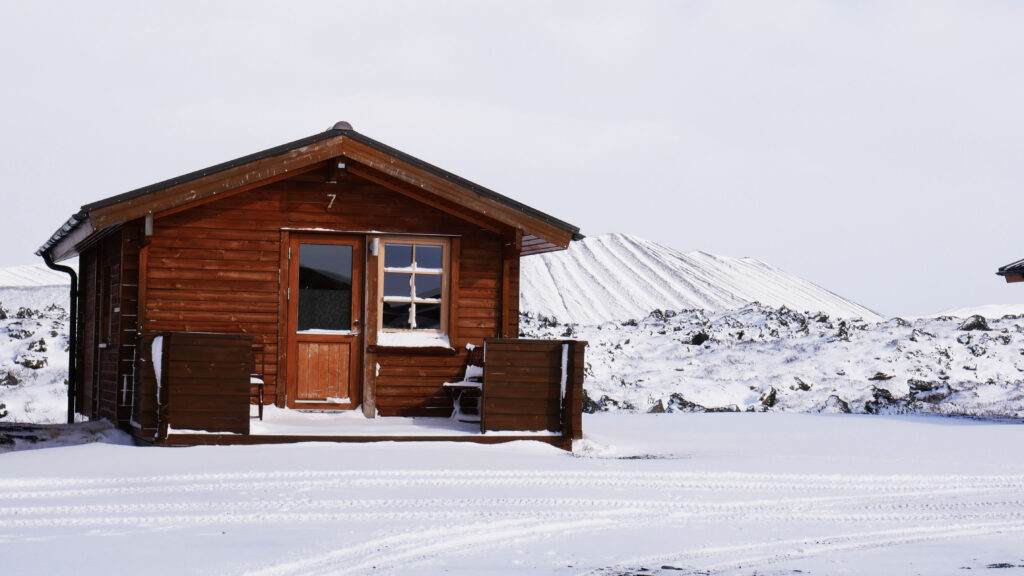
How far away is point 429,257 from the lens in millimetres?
13102

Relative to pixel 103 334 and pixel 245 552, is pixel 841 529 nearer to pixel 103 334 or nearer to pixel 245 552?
pixel 245 552

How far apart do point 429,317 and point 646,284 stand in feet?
169

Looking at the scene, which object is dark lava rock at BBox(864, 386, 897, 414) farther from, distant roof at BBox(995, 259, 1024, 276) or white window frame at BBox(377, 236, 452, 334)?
white window frame at BBox(377, 236, 452, 334)

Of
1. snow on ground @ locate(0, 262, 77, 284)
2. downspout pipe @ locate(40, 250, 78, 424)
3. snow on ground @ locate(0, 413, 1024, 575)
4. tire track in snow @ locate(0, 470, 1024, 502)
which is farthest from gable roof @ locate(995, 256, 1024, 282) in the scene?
snow on ground @ locate(0, 262, 77, 284)

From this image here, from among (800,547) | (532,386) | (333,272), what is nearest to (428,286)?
(333,272)

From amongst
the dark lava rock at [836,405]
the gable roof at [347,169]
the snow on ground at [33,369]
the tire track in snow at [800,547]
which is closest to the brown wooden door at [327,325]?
the gable roof at [347,169]

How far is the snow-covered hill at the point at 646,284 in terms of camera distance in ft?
193

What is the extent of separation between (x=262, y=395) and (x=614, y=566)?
22.0 feet

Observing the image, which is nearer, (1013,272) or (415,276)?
(415,276)

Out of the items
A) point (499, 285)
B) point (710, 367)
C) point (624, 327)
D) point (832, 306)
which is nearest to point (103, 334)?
point (499, 285)

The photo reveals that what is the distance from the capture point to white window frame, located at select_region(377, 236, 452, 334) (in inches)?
509

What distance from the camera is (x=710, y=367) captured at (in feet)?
80.8

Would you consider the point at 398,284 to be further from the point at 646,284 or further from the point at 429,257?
the point at 646,284

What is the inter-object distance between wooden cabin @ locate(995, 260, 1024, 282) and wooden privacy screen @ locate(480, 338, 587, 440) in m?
8.40
